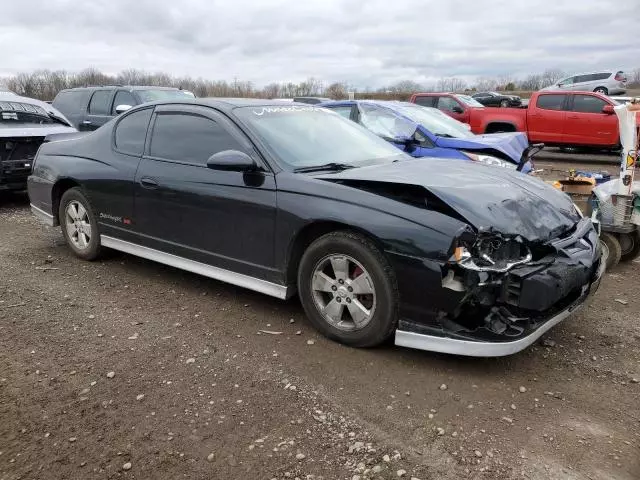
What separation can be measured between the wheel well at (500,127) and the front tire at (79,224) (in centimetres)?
1131

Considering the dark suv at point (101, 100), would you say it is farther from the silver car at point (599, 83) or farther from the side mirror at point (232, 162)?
the silver car at point (599, 83)

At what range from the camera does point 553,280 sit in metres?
3.14

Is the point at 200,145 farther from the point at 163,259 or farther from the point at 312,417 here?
the point at 312,417

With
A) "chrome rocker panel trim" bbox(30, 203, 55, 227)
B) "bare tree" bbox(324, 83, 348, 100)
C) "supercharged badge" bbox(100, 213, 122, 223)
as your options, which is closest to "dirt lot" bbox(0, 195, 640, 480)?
"supercharged badge" bbox(100, 213, 122, 223)

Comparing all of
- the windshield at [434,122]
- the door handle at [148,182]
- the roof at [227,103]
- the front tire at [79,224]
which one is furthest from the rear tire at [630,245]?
the front tire at [79,224]

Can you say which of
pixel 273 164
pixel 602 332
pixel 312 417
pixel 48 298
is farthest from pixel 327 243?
pixel 48 298

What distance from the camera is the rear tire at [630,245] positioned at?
5320mm

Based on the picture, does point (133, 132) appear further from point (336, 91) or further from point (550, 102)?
point (336, 91)

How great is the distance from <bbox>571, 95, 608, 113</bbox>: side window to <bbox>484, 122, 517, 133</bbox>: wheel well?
1.46 m

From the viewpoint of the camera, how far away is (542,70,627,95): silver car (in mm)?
26031

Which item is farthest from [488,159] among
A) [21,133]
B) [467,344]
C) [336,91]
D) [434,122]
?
[336,91]

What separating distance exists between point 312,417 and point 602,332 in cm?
229

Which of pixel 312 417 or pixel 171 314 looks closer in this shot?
pixel 312 417

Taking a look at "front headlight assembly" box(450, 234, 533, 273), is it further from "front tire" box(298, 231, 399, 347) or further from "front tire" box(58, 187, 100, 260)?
"front tire" box(58, 187, 100, 260)
